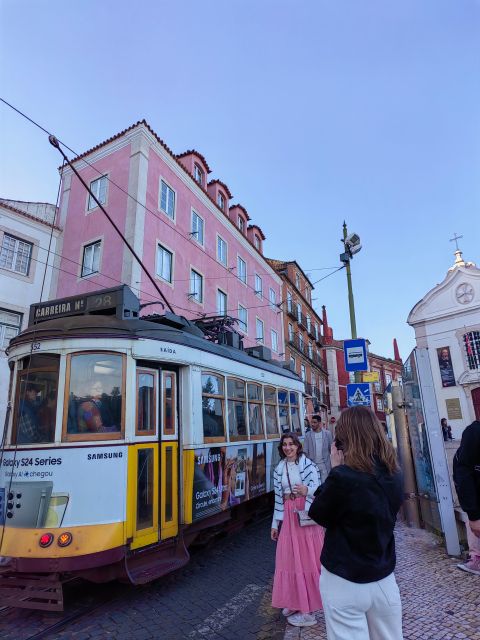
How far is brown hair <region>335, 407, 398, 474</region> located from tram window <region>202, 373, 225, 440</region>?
4023 mm

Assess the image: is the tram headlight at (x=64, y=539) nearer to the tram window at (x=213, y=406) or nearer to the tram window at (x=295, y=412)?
the tram window at (x=213, y=406)

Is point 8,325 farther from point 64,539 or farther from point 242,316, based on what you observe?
point 64,539

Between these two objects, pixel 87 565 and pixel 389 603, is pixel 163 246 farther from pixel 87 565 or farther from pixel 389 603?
pixel 389 603

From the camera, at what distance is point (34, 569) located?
4258 mm

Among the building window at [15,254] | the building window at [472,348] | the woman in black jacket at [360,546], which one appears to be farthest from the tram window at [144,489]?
the building window at [472,348]

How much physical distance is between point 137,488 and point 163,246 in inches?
473

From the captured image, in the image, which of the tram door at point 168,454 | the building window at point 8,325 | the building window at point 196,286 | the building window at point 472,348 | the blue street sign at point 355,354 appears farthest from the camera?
the building window at point 472,348

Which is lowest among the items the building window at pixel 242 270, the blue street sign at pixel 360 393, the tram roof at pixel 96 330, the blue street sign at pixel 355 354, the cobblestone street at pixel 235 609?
the cobblestone street at pixel 235 609

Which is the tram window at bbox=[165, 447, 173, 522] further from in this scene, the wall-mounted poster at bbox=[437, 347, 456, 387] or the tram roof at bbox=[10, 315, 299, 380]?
the wall-mounted poster at bbox=[437, 347, 456, 387]

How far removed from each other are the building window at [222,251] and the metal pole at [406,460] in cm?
1323

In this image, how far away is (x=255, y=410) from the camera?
8.18 meters

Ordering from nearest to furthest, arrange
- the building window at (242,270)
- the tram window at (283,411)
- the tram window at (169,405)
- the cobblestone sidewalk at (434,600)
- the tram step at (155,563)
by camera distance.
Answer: the cobblestone sidewalk at (434,600) < the tram step at (155,563) < the tram window at (169,405) < the tram window at (283,411) < the building window at (242,270)

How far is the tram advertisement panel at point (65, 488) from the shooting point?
4453 millimetres

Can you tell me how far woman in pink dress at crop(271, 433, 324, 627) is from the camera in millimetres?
3980
